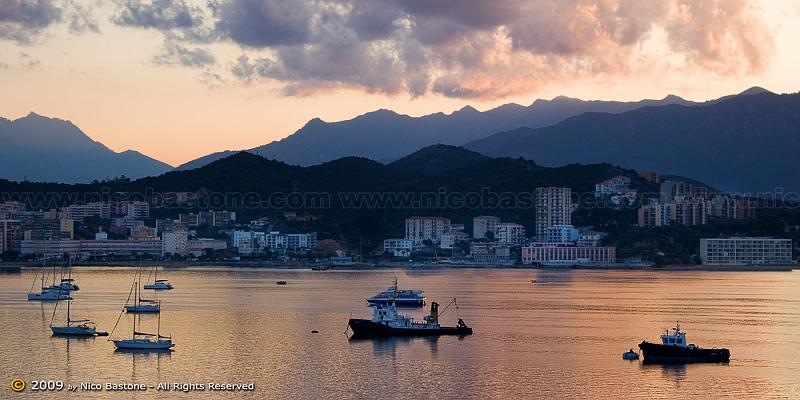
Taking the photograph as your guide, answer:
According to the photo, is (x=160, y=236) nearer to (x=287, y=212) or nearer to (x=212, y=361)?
(x=287, y=212)

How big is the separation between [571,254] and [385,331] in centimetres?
8288

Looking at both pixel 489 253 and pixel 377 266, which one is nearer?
pixel 377 266

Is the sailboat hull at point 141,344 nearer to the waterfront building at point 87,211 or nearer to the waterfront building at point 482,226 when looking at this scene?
the waterfront building at point 482,226

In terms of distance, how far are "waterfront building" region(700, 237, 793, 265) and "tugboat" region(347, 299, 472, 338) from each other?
8186 centimetres

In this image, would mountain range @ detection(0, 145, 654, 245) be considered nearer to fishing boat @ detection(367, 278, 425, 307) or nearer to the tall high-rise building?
the tall high-rise building

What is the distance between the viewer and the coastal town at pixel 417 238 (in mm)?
119312

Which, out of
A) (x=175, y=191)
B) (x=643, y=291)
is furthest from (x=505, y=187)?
(x=643, y=291)

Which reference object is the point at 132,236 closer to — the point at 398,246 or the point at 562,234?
the point at 398,246

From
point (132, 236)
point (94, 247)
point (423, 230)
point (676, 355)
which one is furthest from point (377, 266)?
point (676, 355)

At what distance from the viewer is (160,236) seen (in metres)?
132

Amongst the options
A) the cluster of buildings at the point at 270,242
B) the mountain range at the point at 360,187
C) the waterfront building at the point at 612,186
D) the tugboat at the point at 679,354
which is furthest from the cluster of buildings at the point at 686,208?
the tugboat at the point at 679,354

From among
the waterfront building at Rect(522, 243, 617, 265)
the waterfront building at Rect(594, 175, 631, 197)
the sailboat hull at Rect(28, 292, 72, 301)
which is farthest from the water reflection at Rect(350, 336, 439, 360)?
the waterfront building at Rect(594, 175, 631, 197)

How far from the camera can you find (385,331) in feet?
125

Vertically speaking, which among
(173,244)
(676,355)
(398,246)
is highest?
(173,244)
